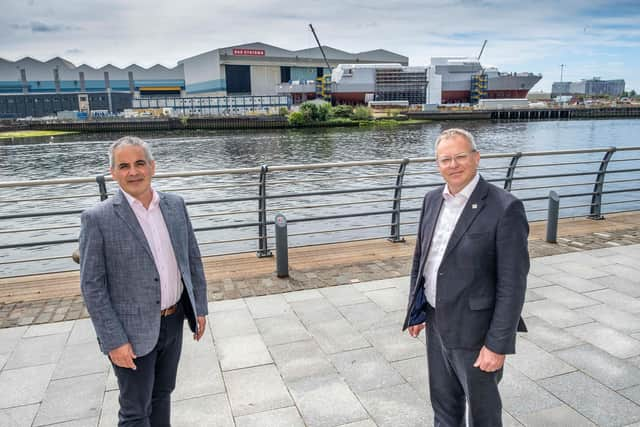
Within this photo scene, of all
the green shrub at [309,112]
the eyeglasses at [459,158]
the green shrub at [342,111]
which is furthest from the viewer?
the green shrub at [342,111]

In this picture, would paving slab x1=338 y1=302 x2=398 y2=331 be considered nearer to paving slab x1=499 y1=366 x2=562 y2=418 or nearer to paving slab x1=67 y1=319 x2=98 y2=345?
paving slab x1=499 y1=366 x2=562 y2=418

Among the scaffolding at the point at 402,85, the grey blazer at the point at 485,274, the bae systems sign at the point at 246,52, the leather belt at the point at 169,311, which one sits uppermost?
the bae systems sign at the point at 246,52

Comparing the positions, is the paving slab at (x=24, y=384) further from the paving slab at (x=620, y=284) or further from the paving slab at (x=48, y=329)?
the paving slab at (x=620, y=284)

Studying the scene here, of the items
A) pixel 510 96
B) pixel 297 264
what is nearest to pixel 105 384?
pixel 297 264

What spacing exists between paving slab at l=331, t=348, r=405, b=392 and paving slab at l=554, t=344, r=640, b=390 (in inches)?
59.5

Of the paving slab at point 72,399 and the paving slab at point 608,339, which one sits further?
the paving slab at point 608,339

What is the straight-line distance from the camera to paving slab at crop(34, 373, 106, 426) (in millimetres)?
3494

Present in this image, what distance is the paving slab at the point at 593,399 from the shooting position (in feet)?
11.0

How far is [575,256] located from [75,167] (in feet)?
119

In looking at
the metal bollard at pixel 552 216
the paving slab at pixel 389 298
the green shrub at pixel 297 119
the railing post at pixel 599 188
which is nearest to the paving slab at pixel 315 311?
the paving slab at pixel 389 298

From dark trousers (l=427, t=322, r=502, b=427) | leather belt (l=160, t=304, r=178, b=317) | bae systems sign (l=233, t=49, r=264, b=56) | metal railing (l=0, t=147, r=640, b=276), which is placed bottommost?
metal railing (l=0, t=147, r=640, b=276)

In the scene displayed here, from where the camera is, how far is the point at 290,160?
37.1 m

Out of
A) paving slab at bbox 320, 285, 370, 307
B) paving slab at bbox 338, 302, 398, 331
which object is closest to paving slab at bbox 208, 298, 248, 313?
paving slab at bbox 320, 285, 370, 307

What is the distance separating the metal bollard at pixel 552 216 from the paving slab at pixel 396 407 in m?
5.01
